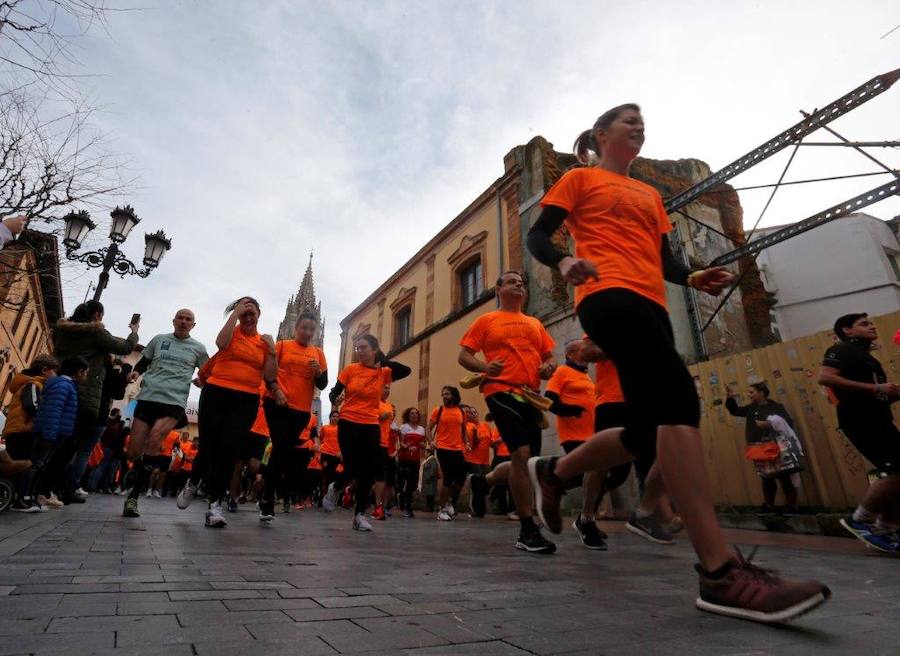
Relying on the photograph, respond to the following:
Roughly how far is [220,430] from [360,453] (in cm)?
130

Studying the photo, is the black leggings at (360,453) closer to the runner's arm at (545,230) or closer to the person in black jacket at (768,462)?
the runner's arm at (545,230)

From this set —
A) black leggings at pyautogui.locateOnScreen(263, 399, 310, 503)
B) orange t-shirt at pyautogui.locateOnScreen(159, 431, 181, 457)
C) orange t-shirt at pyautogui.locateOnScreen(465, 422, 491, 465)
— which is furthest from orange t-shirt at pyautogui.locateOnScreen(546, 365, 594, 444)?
orange t-shirt at pyautogui.locateOnScreen(159, 431, 181, 457)

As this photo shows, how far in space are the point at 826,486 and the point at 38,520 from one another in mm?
8546

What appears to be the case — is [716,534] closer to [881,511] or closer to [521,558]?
[521,558]

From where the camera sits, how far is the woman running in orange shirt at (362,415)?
5.10m

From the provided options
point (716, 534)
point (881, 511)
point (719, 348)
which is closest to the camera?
point (716, 534)

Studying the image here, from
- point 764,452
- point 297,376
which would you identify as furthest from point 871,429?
point 297,376

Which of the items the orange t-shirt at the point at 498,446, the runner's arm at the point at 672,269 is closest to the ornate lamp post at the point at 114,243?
the orange t-shirt at the point at 498,446

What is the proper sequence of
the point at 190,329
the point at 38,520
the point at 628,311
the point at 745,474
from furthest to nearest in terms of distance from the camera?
the point at 745,474 → the point at 190,329 → the point at 38,520 → the point at 628,311

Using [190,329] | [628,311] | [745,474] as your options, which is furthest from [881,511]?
[190,329]

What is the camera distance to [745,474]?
775 centimetres

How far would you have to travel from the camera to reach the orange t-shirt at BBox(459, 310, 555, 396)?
3.93 meters

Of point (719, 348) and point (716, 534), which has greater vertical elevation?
point (719, 348)

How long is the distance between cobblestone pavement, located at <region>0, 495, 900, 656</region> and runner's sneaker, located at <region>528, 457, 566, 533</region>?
8.7 inches
